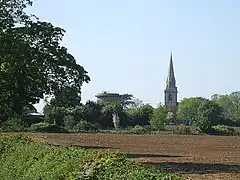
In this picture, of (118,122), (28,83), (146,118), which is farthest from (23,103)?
(146,118)

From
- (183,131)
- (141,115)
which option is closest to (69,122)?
(183,131)

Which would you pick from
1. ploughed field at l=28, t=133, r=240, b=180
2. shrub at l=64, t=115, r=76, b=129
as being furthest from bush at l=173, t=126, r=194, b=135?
ploughed field at l=28, t=133, r=240, b=180

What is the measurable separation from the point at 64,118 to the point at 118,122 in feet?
40.1

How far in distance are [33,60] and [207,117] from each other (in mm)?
74091

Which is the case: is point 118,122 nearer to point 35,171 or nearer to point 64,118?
point 64,118

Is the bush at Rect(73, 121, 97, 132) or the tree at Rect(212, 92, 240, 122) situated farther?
the tree at Rect(212, 92, 240, 122)

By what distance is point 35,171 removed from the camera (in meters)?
17.6

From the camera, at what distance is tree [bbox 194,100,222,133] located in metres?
93.8

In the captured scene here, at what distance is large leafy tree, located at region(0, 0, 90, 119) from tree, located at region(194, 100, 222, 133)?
64.1m

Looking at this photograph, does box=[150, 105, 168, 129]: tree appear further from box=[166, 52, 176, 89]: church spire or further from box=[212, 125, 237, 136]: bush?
box=[166, 52, 176, 89]: church spire

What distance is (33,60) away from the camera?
2934cm

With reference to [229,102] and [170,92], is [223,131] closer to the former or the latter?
[229,102]

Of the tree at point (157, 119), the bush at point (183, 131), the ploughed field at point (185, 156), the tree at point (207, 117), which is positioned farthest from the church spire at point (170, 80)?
the ploughed field at point (185, 156)

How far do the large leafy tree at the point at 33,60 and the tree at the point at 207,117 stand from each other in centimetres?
6408
